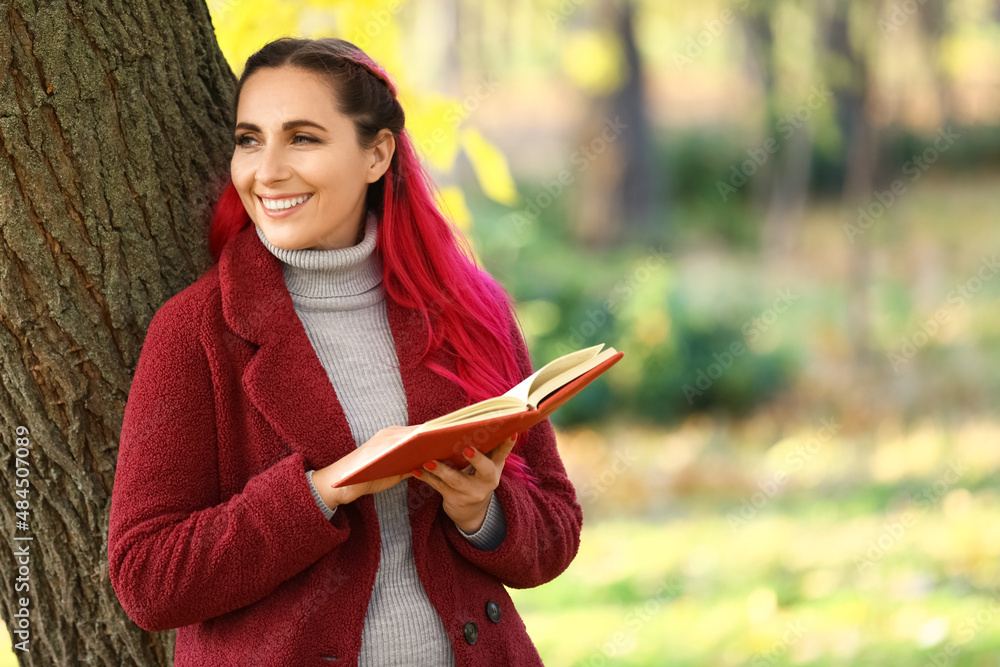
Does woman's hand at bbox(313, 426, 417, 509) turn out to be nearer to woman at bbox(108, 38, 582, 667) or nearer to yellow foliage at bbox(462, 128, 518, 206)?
woman at bbox(108, 38, 582, 667)

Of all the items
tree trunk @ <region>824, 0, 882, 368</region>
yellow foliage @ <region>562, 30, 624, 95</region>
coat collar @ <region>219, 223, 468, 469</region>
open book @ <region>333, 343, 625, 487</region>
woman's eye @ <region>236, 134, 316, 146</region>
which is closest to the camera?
open book @ <region>333, 343, 625, 487</region>

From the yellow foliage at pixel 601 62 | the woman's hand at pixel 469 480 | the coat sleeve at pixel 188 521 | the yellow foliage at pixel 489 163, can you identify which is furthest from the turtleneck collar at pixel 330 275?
the yellow foliage at pixel 601 62

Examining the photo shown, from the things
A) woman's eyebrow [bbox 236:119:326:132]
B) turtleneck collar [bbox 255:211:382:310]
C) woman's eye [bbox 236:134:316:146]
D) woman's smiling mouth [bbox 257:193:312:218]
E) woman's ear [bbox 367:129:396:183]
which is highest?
woman's eyebrow [bbox 236:119:326:132]

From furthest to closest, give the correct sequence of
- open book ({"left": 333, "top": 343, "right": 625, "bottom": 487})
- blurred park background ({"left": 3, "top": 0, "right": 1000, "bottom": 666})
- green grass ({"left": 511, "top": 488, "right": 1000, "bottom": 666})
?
blurred park background ({"left": 3, "top": 0, "right": 1000, "bottom": 666}) → green grass ({"left": 511, "top": 488, "right": 1000, "bottom": 666}) → open book ({"left": 333, "top": 343, "right": 625, "bottom": 487})

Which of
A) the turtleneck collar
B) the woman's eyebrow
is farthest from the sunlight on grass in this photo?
the woman's eyebrow

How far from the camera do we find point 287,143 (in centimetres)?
187

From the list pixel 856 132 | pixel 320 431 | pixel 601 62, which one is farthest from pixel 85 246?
pixel 601 62

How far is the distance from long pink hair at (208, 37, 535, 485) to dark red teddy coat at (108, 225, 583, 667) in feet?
0.19

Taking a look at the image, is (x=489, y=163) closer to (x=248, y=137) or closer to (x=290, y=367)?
(x=248, y=137)

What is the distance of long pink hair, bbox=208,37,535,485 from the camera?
6.32ft

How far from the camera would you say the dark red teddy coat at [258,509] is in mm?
1661

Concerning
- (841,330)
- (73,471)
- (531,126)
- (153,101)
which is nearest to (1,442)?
(73,471)

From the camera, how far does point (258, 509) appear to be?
168 cm

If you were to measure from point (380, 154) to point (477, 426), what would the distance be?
0.77 metres
